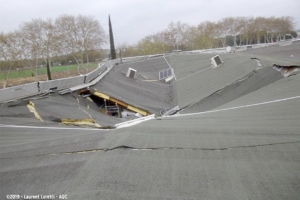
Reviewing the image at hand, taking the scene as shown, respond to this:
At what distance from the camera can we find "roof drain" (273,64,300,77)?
31.9 ft

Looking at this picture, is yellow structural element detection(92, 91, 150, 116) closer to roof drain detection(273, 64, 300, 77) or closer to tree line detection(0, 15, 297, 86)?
roof drain detection(273, 64, 300, 77)

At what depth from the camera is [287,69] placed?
10219 mm

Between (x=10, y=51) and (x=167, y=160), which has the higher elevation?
(x=10, y=51)

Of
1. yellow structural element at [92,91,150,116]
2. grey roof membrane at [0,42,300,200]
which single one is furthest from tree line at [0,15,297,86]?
grey roof membrane at [0,42,300,200]

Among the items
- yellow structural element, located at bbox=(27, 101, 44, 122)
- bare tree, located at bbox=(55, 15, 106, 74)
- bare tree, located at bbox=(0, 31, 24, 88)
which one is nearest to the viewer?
yellow structural element, located at bbox=(27, 101, 44, 122)

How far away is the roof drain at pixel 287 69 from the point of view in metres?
9.71

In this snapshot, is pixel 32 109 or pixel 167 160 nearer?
pixel 167 160

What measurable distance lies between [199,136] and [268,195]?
1525 mm

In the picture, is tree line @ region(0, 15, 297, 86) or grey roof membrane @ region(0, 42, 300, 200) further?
tree line @ region(0, 15, 297, 86)

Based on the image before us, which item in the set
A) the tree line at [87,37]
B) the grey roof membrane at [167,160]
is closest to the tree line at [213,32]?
the tree line at [87,37]

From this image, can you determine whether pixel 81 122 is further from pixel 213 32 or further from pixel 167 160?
pixel 213 32

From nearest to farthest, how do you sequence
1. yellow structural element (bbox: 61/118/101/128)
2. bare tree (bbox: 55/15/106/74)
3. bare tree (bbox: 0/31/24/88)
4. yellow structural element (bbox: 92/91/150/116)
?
yellow structural element (bbox: 61/118/101/128) → yellow structural element (bbox: 92/91/150/116) → bare tree (bbox: 0/31/24/88) → bare tree (bbox: 55/15/106/74)

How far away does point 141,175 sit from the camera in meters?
2.66

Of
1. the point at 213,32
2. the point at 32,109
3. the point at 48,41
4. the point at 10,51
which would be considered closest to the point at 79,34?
the point at 48,41
